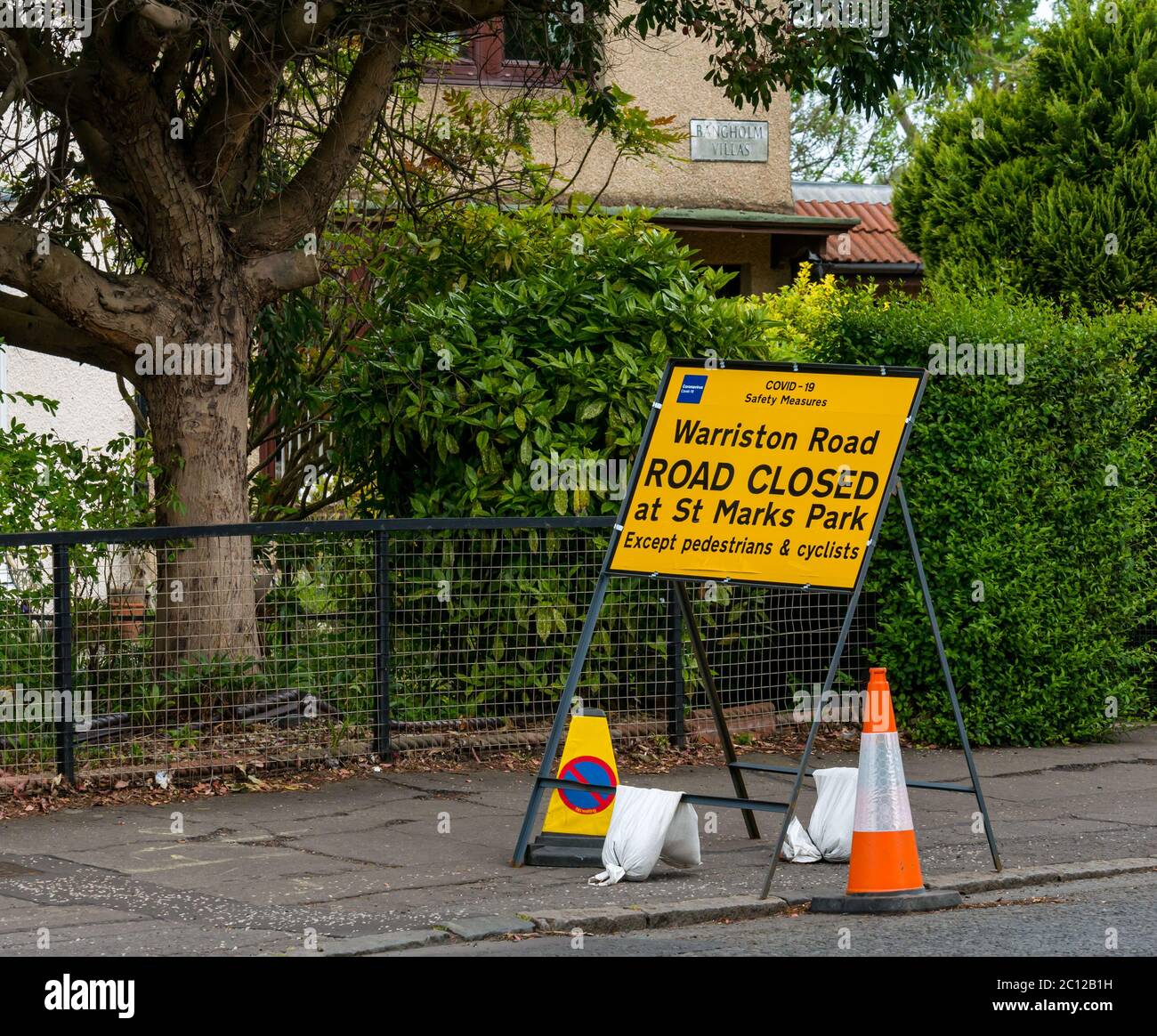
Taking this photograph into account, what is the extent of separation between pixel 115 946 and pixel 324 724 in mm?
3641

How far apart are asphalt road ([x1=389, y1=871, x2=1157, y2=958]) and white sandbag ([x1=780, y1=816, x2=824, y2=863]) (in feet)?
2.92

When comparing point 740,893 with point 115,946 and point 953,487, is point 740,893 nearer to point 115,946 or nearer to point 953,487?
point 115,946

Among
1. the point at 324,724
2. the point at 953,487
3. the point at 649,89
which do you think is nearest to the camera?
the point at 324,724

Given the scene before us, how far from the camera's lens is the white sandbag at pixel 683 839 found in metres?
7.13

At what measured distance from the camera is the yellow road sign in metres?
7.26

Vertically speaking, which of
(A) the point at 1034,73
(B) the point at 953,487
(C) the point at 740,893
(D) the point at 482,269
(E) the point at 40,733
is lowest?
(C) the point at 740,893

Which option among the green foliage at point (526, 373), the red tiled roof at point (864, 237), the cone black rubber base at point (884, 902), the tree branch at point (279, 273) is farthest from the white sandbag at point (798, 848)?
the red tiled roof at point (864, 237)

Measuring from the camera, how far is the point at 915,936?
19.8ft

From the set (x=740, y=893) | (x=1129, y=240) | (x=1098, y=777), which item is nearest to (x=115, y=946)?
(x=740, y=893)

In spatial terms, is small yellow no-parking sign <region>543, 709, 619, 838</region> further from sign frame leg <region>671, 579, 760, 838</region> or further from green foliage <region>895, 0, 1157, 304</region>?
green foliage <region>895, 0, 1157, 304</region>

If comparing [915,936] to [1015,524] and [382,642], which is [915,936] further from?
[1015,524]

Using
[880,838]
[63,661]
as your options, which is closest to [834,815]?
[880,838]

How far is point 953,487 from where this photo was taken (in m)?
10.2

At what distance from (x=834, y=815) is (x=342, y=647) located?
3320 mm
